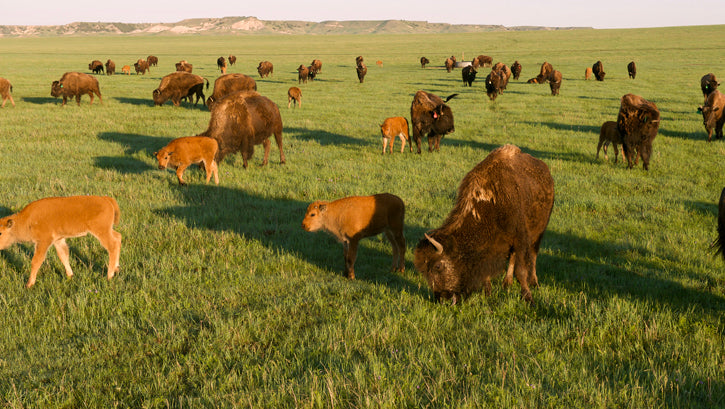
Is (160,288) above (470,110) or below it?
below

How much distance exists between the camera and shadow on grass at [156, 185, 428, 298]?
646 cm

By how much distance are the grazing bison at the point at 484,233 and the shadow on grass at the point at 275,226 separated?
0.74 metres

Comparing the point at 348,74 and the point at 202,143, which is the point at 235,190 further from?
the point at 348,74

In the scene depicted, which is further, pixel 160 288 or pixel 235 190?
pixel 235 190

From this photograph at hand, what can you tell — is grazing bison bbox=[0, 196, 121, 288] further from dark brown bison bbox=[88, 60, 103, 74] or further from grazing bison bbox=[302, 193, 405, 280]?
dark brown bison bbox=[88, 60, 103, 74]

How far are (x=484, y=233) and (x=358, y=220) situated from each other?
6.05 feet

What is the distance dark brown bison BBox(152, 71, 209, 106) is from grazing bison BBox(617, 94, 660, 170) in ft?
65.1

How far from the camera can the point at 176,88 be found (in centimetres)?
2528

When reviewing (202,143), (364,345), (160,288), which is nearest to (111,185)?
(202,143)

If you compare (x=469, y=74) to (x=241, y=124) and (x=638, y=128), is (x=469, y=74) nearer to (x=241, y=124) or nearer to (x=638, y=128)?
(x=638, y=128)

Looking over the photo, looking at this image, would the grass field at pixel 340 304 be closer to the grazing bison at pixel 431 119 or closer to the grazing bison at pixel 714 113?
the grazing bison at pixel 431 119

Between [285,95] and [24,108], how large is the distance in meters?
13.6

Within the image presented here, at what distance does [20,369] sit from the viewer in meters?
3.94

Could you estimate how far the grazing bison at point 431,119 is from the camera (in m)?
14.6
